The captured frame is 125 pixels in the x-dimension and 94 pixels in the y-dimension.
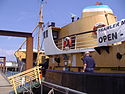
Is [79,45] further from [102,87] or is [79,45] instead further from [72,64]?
[102,87]

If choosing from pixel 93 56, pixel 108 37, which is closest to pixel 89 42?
pixel 93 56

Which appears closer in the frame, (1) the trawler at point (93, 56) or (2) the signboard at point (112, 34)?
(1) the trawler at point (93, 56)

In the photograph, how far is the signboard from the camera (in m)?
6.54

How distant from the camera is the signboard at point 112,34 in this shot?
6.54 metres

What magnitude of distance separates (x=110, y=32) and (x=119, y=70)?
55.3 inches

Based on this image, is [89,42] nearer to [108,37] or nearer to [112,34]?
[108,37]

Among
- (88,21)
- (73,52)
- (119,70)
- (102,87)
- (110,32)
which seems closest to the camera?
(102,87)

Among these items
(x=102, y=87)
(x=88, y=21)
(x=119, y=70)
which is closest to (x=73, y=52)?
(x=88, y=21)

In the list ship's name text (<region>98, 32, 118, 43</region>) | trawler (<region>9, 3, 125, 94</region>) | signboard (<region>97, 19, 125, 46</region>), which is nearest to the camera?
trawler (<region>9, 3, 125, 94</region>)

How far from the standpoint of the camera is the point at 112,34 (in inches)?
273

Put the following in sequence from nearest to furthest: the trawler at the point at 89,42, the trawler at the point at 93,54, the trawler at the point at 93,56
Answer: the trawler at the point at 93,56, the trawler at the point at 93,54, the trawler at the point at 89,42

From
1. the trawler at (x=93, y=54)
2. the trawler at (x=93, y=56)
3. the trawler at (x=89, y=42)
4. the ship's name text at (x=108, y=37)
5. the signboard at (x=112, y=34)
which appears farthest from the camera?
the trawler at (x=89, y=42)

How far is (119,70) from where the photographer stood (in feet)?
21.5

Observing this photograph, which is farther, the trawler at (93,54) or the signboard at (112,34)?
the signboard at (112,34)
